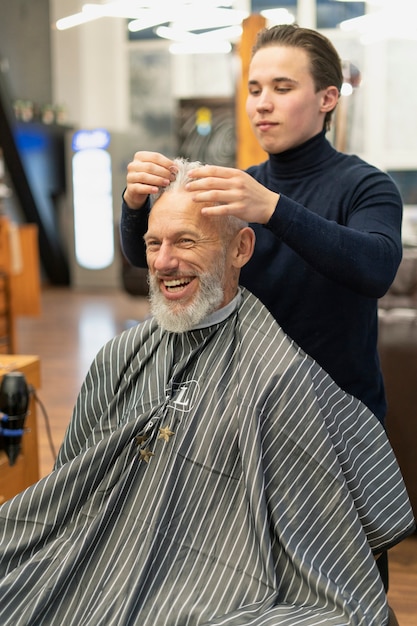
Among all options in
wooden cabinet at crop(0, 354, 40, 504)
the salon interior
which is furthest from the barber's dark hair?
the salon interior

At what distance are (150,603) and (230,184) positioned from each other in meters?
0.78

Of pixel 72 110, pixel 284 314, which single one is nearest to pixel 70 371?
pixel 284 314

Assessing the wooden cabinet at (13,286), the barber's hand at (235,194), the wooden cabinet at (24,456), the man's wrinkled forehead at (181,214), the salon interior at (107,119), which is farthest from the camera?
the salon interior at (107,119)

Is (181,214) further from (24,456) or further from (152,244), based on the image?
(24,456)

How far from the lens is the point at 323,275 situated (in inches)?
63.9

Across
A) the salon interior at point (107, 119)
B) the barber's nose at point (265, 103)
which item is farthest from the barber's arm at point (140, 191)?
the salon interior at point (107, 119)

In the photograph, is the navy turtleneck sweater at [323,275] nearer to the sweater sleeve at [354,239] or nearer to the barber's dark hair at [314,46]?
the sweater sleeve at [354,239]

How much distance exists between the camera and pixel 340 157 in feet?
5.95

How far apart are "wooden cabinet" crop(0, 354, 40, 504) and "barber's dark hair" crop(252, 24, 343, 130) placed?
1.36 m

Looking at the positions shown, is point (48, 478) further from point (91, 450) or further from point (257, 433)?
point (257, 433)

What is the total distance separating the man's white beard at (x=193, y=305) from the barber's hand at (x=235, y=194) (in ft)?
0.65

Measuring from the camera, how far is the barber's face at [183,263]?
162cm

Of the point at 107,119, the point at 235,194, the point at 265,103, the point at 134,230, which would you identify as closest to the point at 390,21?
the point at 107,119

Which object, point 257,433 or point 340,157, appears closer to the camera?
point 257,433
